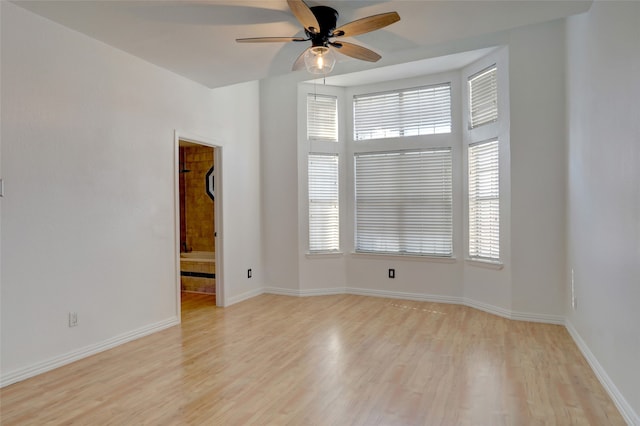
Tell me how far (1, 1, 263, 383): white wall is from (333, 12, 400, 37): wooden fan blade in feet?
7.17

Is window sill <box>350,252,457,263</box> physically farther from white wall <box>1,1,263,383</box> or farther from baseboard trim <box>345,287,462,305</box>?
white wall <box>1,1,263,383</box>

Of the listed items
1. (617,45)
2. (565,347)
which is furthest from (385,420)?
(617,45)

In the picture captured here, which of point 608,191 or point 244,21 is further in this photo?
point 244,21

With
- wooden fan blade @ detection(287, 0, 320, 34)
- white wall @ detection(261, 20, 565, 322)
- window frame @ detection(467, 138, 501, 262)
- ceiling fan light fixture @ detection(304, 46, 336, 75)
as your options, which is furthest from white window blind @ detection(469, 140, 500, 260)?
wooden fan blade @ detection(287, 0, 320, 34)

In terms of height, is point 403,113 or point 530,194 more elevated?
point 403,113

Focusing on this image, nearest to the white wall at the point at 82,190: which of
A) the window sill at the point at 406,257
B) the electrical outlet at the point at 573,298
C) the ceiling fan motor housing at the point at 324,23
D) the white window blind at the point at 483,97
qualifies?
the ceiling fan motor housing at the point at 324,23

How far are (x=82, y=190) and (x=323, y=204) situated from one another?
3116mm

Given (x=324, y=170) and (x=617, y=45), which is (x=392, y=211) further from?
(x=617, y=45)

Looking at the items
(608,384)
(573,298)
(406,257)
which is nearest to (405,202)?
(406,257)

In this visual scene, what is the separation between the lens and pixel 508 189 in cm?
423

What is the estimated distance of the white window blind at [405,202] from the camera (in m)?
5.07

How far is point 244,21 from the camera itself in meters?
2.96

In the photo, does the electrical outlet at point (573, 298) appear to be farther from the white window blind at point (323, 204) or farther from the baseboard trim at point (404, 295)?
the white window blind at point (323, 204)

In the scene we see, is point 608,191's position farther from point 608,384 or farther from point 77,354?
point 77,354
